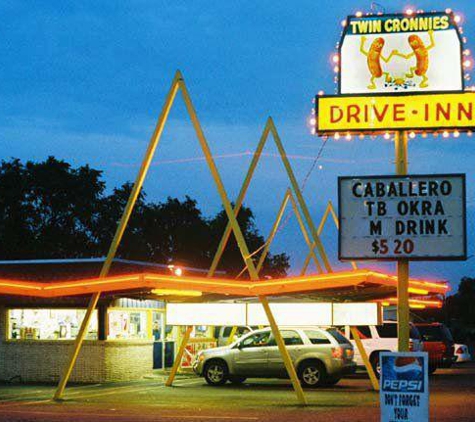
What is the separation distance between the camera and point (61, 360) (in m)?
31.0

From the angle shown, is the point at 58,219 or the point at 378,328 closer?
the point at 378,328

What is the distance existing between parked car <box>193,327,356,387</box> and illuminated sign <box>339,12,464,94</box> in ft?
41.1

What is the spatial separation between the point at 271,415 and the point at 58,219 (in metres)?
47.4

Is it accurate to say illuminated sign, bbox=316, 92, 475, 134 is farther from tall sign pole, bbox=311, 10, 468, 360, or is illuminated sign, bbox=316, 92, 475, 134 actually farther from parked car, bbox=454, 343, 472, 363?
parked car, bbox=454, 343, 472, 363

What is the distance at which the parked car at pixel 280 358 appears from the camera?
91.6 ft

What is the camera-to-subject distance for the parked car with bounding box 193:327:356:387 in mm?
27922

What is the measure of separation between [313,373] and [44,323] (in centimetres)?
925

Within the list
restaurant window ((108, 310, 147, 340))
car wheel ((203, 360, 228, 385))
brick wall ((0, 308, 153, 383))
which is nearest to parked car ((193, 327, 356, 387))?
car wheel ((203, 360, 228, 385))

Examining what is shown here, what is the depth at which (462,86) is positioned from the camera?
16.9m

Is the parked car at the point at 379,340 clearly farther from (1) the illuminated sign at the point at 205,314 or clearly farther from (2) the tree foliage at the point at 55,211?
(2) the tree foliage at the point at 55,211

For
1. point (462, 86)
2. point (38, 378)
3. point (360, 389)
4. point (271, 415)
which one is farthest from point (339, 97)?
point (38, 378)

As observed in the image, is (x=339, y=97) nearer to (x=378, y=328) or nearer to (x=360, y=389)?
(x=360, y=389)

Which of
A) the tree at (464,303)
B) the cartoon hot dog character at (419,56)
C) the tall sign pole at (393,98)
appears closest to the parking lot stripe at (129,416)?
the tall sign pole at (393,98)

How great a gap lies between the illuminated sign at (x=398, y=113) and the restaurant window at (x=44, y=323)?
16.6 meters
